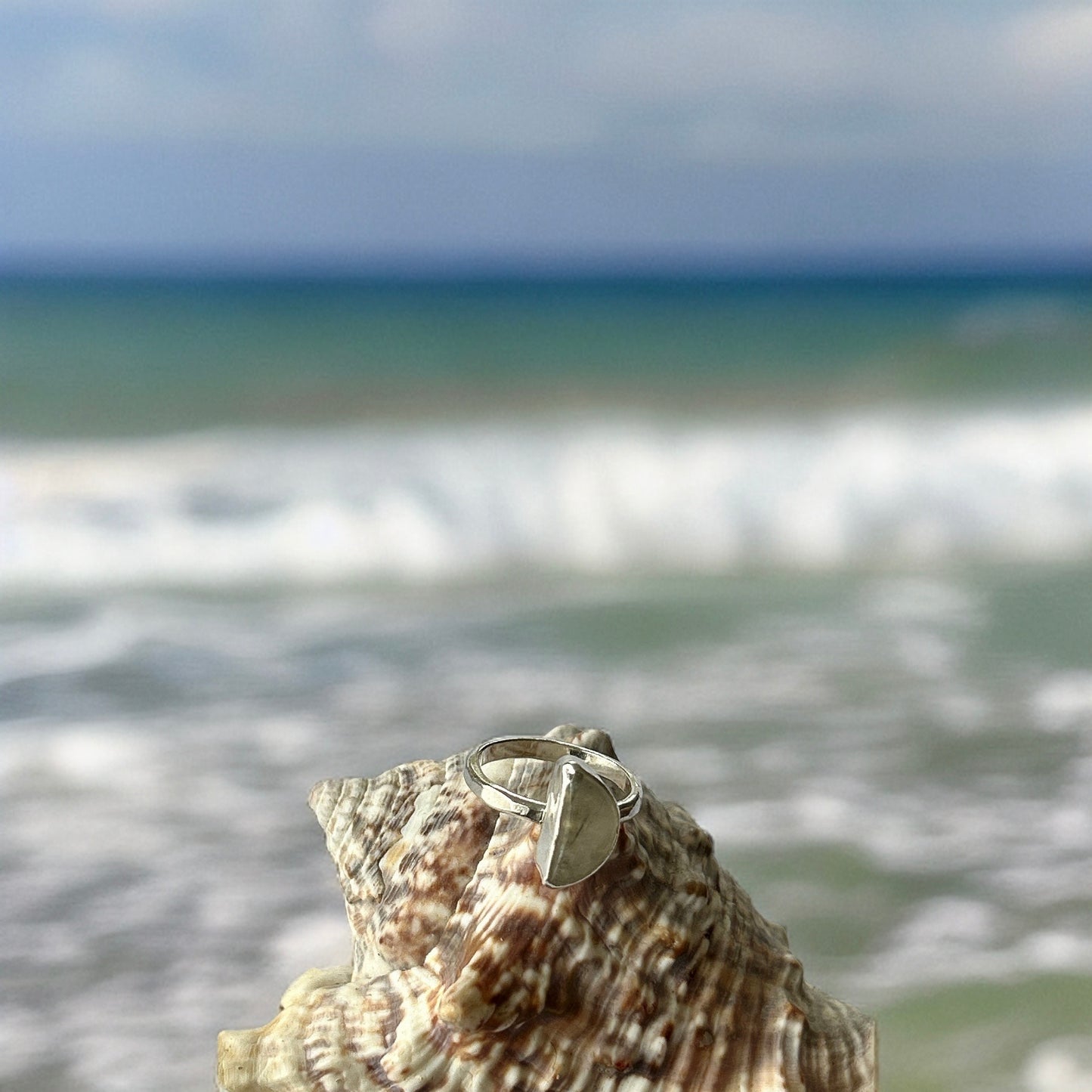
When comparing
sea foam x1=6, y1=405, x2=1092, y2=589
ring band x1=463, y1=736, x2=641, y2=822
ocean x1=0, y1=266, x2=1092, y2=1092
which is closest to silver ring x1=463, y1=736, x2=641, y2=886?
ring band x1=463, y1=736, x2=641, y2=822

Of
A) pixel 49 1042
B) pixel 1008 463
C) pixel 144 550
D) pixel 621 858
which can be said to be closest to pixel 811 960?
pixel 621 858

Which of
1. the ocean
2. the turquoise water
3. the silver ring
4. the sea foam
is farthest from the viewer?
the turquoise water

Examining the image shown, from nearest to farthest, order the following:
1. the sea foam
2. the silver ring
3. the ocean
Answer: the silver ring
the ocean
the sea foam

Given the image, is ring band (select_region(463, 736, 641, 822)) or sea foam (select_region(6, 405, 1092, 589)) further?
sea foam (select_region(6, 405, 1092, 589))

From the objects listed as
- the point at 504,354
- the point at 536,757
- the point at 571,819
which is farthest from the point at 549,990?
the point at 504,354

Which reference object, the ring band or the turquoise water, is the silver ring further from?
the turquoise water

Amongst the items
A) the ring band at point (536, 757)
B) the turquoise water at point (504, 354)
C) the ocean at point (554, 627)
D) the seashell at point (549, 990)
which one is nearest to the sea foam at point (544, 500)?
the ocean at point (554, 627)
